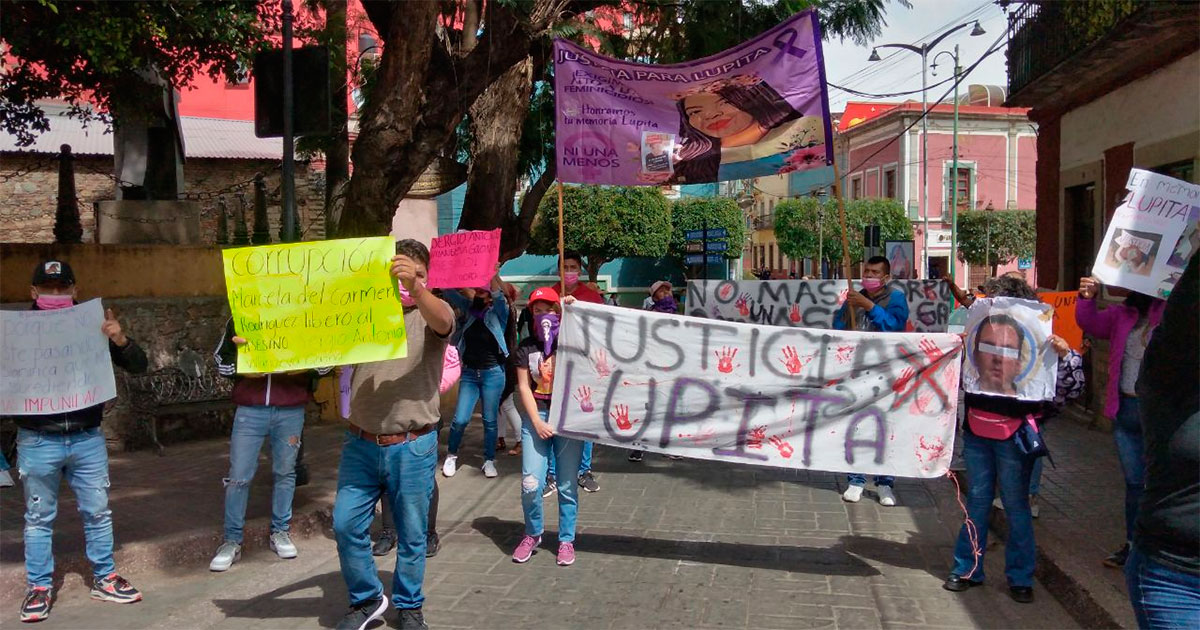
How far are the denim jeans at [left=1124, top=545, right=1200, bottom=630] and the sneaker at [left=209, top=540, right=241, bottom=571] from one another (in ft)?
16.5

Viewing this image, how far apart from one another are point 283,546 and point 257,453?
2.22ft

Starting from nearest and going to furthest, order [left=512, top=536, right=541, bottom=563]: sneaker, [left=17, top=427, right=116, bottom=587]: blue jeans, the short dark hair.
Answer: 1. the short dark hair
2. [left=17, top=427, right=116, bottom=587]: blue jeans
3. [left=512, top=536, right=541, bottom=563]: sneaker

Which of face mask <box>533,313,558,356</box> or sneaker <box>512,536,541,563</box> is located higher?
face mask <box>533,313,558,356</box>

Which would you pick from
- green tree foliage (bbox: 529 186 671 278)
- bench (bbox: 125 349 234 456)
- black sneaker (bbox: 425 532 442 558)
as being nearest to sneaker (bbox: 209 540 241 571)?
black sneaker (bbox: 425 532 442 558)

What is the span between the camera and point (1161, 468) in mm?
2588

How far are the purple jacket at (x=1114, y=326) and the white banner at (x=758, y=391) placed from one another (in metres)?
0.96

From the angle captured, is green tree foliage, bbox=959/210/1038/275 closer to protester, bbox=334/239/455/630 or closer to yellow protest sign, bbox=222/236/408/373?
protester, bbox=334/239/455/630

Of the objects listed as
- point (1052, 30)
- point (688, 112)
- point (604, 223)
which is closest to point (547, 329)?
point (688, 112)

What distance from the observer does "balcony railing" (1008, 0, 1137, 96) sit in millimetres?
8695

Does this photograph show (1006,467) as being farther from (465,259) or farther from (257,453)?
(257,453)

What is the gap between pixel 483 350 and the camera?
8.19 m

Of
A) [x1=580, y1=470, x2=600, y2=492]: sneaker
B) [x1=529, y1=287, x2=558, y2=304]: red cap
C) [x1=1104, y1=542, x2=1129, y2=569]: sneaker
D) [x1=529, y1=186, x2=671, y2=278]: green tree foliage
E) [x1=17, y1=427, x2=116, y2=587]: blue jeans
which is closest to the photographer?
[x1=17, y1=427, x2=116, y2=587]: blue jeans

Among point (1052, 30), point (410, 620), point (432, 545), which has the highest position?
point (1052, 30)

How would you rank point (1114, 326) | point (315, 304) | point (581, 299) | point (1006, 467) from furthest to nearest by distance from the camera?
point (581, 299), point (1114, 326), point (1006, 467), point (315, 304)
